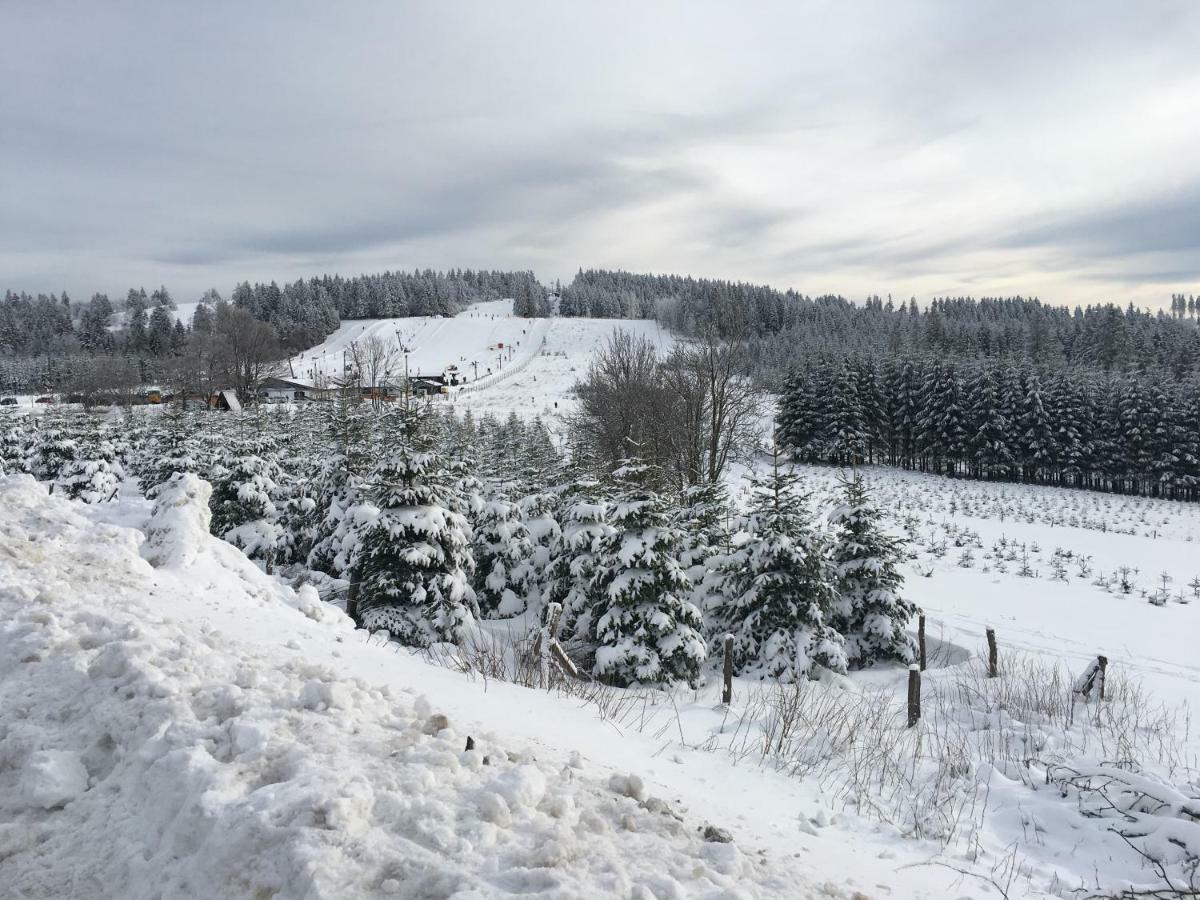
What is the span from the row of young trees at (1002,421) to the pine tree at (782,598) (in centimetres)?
3591

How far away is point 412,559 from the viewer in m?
12.6

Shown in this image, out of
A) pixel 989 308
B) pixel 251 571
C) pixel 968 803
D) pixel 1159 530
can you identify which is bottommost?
pixel 1159 530

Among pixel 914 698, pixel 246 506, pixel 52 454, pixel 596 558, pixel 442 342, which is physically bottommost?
pixel 914 698

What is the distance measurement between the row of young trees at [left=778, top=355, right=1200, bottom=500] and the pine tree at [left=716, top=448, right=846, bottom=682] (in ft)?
118

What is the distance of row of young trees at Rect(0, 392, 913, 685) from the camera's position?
11.4 meters

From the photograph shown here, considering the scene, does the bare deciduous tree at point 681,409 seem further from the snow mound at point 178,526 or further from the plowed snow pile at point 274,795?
the plowed snow pile at point 274,795

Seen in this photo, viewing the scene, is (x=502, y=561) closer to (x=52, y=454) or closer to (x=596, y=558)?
(x=596, y=558)

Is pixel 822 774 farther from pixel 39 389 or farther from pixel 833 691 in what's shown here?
pixel 39 389

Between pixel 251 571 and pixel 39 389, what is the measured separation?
406ft

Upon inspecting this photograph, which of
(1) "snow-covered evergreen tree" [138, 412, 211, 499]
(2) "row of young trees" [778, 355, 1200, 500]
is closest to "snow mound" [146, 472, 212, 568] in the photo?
(1) "snow-covered evergreen tree" [138, 412, 211, 499]

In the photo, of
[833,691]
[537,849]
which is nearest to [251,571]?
[537,849]

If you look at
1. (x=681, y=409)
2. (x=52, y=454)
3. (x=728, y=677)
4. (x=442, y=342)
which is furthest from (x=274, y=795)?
(x=442, y=342)

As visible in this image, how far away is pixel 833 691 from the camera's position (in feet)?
35.9

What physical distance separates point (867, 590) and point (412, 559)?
9.71 m
